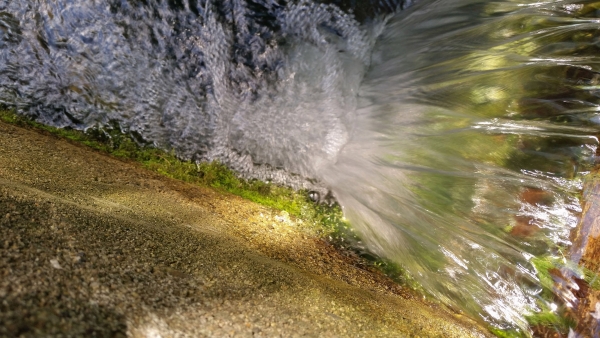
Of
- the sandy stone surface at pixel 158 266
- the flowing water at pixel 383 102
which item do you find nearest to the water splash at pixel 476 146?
the flowing water at pixel 383 102

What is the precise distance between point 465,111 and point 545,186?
714 mm

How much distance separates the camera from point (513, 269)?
2947mm

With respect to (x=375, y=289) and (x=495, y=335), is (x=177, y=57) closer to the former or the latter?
(x=375, y=289)

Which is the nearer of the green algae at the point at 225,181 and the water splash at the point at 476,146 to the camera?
the green algae at the point at 225,181

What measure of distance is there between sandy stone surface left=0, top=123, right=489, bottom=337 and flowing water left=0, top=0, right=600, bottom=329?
362mm

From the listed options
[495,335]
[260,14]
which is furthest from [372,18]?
A: [495,335]

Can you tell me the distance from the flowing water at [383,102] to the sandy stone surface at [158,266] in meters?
0.36

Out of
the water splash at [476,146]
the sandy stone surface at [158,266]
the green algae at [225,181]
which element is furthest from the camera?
the water splash at [476,146]

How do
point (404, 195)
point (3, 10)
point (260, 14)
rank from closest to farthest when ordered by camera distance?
point (3, 10)
point (260, 14)
point (404, 195)

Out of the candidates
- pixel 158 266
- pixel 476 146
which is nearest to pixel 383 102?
pixel 476 146

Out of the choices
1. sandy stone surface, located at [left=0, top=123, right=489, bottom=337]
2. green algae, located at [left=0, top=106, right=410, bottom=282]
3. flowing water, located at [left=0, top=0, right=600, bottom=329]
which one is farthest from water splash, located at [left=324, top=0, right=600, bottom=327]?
sandy stone surface, located at [left=0, top=123, right=489, bottom=337]

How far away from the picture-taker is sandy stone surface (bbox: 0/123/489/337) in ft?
4.29

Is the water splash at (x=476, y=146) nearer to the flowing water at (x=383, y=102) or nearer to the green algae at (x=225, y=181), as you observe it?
the flowing water at (x=383, y=102)

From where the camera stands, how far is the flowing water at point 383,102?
2742mm
